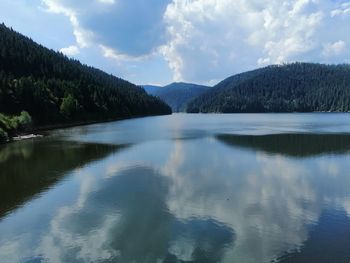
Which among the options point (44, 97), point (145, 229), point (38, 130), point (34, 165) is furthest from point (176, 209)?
point (44, 97)

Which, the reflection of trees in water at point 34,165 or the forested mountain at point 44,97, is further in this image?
the forested mountain at point 44,97

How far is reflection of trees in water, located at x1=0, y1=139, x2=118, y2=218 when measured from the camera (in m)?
33.4

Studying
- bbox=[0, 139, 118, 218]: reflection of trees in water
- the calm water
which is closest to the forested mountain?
bbox=[0, 139, 118, 218]: reflection of trees in water

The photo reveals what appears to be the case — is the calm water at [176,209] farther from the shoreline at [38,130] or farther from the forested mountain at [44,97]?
the forested mountain at [44,97]

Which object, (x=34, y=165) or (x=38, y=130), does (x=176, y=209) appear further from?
(x=38, y=130)

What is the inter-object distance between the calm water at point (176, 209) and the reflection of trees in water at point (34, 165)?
156 mm

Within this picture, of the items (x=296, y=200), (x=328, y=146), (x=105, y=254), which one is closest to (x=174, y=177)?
(x=296, y=200)

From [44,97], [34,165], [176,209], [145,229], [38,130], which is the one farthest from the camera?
[44,97]

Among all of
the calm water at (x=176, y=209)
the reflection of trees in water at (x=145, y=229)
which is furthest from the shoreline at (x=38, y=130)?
the reflection of trees in water at (x=145, y=229)

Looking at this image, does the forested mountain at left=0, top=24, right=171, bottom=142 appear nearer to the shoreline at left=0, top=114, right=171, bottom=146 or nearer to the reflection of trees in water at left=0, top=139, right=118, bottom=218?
the shoreline at left=0, top=114, right=171, bottom=146

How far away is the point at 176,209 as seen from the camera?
27766mm

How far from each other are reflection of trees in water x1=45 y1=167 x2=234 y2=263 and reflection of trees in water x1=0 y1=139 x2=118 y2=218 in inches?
252

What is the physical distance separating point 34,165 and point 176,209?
2627 centimetres

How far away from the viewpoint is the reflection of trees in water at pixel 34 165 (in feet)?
109
